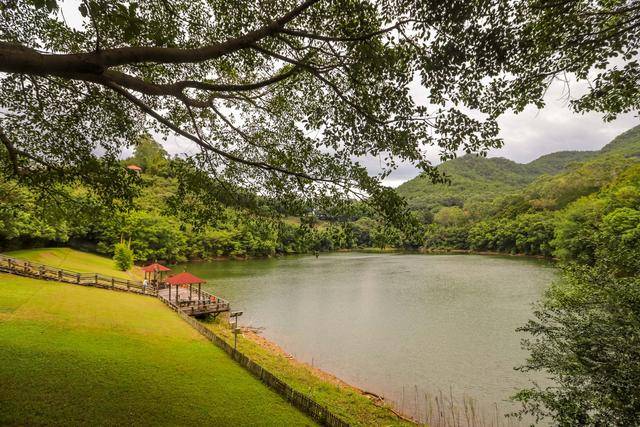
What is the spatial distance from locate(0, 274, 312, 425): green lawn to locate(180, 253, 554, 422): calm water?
18.1 feet

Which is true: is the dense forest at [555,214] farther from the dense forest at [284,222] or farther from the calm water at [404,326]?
the calm water at [404,326]

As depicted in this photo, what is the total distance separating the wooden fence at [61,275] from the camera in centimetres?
1955

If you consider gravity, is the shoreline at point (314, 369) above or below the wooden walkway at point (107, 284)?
below

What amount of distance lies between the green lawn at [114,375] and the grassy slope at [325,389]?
2.21m

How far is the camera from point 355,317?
22.2 meters

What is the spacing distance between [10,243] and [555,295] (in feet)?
136

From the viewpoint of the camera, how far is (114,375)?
28.1ft

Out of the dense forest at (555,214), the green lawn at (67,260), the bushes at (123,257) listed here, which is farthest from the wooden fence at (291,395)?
the dense forest at (555,214)

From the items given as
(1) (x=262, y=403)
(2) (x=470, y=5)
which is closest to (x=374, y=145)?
(2) (x=470, y=5)

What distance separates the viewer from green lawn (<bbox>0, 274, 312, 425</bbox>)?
22.2ft

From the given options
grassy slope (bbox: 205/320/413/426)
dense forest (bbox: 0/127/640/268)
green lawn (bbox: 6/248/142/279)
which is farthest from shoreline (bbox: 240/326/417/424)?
green lawn (bbox: 6/248/142/279)

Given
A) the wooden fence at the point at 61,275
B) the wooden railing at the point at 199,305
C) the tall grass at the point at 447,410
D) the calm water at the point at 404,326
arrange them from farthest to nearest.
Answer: the wooden fence at the point at 61,275, the wooden railing at the point at 199,305, the calm water at the point at 404,326, the tall grass at the point at 447,410

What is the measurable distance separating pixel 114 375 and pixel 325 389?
6.55m

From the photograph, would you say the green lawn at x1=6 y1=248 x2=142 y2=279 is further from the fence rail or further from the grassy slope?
the grassy slope
